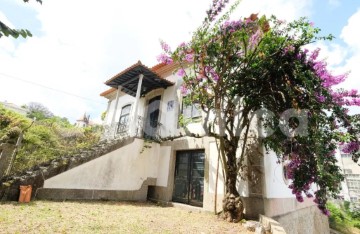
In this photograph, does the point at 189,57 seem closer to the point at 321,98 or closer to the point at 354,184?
the point at 321,98

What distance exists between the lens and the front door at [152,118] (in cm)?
1062

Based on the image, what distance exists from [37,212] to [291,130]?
268 inches

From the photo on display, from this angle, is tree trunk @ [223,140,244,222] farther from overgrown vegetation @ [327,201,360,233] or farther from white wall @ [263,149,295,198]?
overgrown vegetation @ [327,201,360,233]

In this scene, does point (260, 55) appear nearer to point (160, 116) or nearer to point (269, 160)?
point (269, 160)

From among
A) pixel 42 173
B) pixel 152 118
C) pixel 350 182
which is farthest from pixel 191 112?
pixel 350 182

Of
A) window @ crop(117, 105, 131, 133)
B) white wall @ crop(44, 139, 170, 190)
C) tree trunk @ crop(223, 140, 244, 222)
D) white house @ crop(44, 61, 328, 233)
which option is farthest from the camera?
window @ crop(117, 105, 131, 133)

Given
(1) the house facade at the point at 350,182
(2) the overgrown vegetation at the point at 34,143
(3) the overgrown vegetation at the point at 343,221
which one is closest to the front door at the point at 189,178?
(2) the overgrown vegetation at the point at 34,143

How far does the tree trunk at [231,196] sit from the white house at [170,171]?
2.41ft

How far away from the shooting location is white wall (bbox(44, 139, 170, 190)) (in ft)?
23.2

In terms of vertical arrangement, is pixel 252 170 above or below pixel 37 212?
above

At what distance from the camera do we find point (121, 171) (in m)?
8.18

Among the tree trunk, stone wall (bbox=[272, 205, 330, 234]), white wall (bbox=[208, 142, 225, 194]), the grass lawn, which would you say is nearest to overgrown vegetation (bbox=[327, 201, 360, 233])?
stone wall (bbox=[272, 205, 330, 234])

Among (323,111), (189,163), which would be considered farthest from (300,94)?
(189,163)

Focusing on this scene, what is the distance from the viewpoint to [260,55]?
5.36 meters
